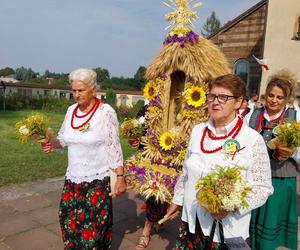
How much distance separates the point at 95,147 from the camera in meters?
3.10

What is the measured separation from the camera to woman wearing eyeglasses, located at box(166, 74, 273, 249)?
7.13 ft

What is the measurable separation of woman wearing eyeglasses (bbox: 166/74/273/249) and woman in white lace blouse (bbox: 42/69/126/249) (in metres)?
0.98

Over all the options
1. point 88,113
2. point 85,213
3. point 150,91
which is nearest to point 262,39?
point 150,91

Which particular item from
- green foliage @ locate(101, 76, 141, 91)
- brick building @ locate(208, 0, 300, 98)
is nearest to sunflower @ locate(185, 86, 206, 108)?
brick building @ locate(208, 0, 300, 98)

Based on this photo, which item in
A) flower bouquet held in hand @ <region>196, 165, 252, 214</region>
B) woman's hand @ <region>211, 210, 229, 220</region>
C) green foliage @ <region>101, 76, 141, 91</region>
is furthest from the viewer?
green foliage @ <region>101, 76, 141, 91</region>

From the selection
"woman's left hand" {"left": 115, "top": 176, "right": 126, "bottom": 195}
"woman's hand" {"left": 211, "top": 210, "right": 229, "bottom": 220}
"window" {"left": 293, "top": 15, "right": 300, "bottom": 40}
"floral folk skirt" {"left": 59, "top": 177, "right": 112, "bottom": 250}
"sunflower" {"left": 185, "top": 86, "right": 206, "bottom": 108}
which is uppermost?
"window" {"left": 293, "top": 15, "right": 300, "bottom": 40}

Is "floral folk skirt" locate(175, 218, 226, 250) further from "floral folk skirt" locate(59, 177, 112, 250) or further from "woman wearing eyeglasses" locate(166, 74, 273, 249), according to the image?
"floral folk skirt" locate(59, 177, 112, 250)

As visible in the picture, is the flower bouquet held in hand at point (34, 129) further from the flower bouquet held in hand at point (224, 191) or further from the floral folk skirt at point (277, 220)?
the floral folk skirt at point (277, 220)

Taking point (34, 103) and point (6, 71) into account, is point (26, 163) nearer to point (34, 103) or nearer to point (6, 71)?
point (34, 103)

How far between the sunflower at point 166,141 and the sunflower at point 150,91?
0.50 meters

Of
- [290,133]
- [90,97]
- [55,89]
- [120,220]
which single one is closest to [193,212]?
[290,133]

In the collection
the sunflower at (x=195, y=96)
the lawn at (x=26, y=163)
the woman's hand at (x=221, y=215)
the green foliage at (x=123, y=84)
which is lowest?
the lawn at (x=26, y=163)

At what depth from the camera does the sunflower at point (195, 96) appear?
3574 millimetres

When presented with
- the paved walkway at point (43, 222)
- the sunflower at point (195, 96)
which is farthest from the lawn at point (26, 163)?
the sunflower at point (195, 96)
